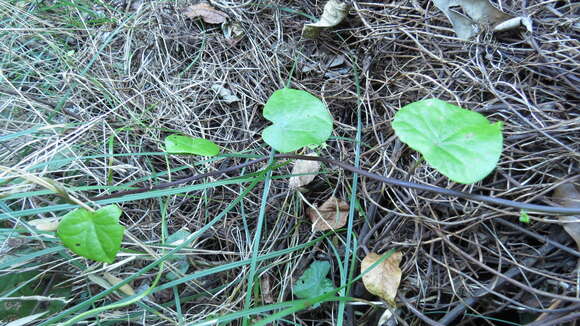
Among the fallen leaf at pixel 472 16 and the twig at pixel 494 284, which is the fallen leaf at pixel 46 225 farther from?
the fallen leaf at pixel 472 16

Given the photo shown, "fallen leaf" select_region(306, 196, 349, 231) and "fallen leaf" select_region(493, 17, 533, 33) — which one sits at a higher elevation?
"fallen leaf" select_region(493, 17, 533, 33)

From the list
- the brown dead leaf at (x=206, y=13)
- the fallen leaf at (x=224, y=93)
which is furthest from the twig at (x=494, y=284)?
the brown dead leaf at (x=206, y=13)

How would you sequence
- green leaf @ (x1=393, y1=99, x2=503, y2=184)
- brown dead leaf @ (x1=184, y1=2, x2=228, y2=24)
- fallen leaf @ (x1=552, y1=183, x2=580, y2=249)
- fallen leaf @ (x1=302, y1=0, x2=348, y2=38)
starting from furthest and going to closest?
brown dead leaf @ (x1=184, y1=2, x2=228, y2=24) < fallen leaf @ (x1=302, y1=0, x2=348, y2=38) < fallen leaf @ (x1=552, y1=183, x2=580, y2=249) < green leaf @ (x1=393, y1=99, x2=503, y2=184)

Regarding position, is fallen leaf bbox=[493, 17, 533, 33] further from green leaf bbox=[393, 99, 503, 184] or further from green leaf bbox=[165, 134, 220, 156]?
green leaf bbox=[165, 134, 220, 156]

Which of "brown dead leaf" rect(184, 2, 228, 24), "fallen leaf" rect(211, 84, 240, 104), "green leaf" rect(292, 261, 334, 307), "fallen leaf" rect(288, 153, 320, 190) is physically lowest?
"green leaf" rect(292, 261, 334, 307)

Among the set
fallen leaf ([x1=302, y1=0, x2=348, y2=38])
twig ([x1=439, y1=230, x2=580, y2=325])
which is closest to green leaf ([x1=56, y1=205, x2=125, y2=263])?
twig ([x1=439, y1=230, x2=580, y2=325])

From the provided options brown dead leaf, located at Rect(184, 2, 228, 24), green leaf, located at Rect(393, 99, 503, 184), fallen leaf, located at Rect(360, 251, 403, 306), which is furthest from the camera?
brown dead leaf, located at Rect(184, 2, 228, 24)

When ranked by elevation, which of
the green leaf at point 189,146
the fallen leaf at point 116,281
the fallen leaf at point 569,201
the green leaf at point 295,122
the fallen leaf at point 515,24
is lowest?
the fallen leaf at point 116,281
